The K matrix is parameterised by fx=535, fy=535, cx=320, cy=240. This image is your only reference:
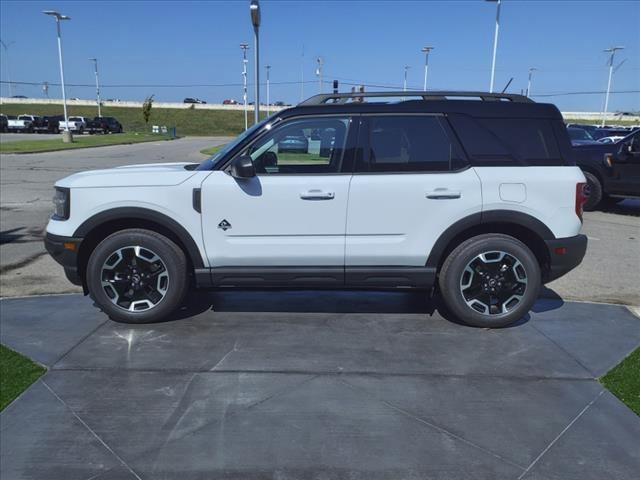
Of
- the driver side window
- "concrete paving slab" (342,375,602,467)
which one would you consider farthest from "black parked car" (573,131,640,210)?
"concrete paving slab" (342,375,602,467)

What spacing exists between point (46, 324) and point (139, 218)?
1.32 m

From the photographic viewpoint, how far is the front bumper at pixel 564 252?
4.60 metres

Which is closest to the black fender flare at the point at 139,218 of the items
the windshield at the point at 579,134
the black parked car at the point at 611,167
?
the black parked car at the point at 611,167

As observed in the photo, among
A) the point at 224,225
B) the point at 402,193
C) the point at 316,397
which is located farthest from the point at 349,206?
the point at 316,397

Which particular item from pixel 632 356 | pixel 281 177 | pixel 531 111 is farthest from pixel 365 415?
pixel 531 111

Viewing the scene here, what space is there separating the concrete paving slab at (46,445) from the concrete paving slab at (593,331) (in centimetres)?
342

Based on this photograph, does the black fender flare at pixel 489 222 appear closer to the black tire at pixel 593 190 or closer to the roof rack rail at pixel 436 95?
the roof rack rail at pixel 436 95

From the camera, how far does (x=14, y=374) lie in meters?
3.77

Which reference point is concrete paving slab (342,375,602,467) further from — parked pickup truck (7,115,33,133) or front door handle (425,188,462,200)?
parked pickup truck (7,115,33,133)

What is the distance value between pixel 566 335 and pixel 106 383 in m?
3.74

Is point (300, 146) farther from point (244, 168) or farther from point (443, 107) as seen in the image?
point (443, 107)

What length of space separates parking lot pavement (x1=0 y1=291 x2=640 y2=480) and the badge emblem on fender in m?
0.90

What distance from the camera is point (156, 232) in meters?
4.64

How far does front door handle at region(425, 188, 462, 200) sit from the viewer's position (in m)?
4.46
